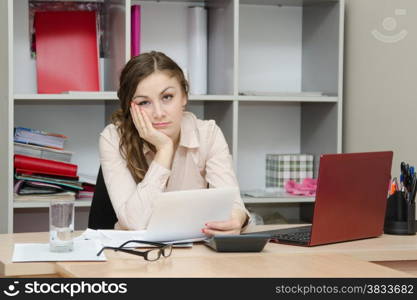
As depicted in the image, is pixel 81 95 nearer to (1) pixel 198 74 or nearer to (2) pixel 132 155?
(1) pixel 198 74

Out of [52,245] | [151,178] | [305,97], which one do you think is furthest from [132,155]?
[305,97]

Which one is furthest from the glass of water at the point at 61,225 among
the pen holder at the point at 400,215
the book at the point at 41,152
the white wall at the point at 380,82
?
→ the white wall at the point at 380,82

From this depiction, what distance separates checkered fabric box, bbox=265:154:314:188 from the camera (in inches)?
136

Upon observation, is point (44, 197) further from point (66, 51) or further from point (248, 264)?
point (248, 264)

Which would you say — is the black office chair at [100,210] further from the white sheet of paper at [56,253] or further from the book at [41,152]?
the book at [41,152]

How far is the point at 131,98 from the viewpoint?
93.4 inches

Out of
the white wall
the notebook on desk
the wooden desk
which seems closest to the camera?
the wooden desk

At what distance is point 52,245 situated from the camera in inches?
68.0

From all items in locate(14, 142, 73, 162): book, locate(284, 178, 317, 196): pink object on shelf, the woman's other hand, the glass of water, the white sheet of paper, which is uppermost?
locate(14, 142, 73, 162): book

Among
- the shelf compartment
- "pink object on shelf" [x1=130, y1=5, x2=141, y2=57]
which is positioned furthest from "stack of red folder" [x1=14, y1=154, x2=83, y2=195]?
the shelf compartment

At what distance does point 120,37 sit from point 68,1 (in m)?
0.35

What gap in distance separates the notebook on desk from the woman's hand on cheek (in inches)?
19.7

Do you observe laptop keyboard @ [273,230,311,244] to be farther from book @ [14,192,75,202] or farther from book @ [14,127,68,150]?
book @ [14,127,68,150]

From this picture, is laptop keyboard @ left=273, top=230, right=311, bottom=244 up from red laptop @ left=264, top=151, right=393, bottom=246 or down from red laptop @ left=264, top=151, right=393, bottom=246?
down
